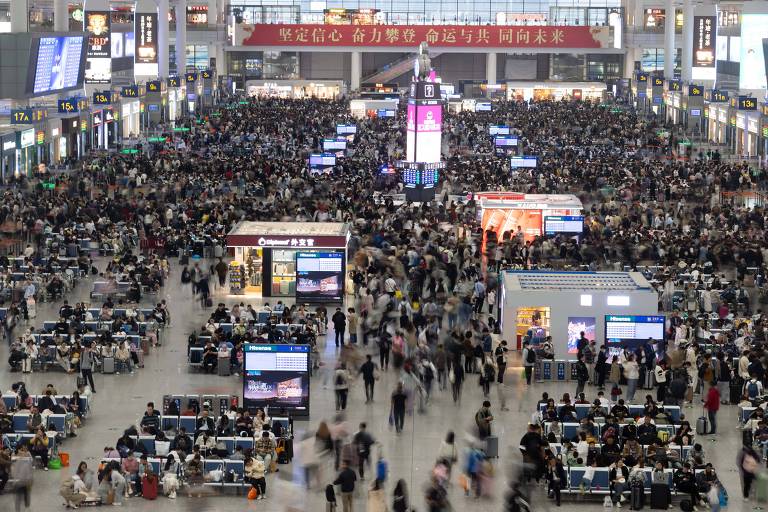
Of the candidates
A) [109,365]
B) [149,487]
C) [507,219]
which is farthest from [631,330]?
[507,219]

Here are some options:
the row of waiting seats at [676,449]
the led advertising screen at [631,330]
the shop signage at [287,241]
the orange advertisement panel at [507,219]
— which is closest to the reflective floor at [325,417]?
the row of waiting seats at [676,449]

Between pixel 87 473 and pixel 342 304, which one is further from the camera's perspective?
pixel 342 304

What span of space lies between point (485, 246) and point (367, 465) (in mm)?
17543

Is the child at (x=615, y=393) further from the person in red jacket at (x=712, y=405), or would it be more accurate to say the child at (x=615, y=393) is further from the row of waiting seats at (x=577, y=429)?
the row of waiting seats at (x=577, y=429)

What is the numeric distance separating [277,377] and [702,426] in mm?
6710

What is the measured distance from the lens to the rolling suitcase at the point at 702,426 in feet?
79.8

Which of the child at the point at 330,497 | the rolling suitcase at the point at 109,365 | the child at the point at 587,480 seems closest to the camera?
the child at the point at 330,497

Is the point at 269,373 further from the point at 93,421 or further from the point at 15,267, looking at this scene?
the point at 15,267

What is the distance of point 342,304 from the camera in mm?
34000

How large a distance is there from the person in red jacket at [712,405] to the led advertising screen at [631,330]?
12.4 feet

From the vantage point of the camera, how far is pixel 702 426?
24.4m

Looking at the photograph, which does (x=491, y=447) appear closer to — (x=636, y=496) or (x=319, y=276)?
(x=636, y=496)

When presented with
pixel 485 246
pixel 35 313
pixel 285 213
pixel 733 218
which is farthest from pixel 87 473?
pixel 733 218

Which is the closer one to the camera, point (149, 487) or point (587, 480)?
point (149, 487)
